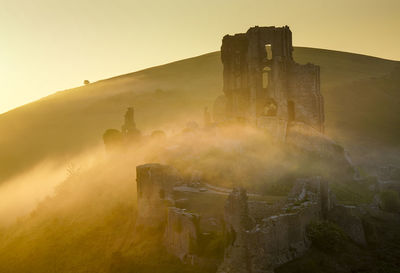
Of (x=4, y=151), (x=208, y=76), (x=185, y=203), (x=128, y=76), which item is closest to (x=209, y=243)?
(x=185, y=203)

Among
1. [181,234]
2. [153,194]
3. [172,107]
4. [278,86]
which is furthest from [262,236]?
[172,107]

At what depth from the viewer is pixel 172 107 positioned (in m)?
121

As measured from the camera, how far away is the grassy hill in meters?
90.1

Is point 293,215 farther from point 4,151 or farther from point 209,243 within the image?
point 4,151

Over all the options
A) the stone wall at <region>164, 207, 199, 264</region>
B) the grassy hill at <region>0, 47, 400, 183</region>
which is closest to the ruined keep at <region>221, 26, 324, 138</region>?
the grassy hill at <region>0, 47, 400, 183</region>

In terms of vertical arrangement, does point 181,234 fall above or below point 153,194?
below

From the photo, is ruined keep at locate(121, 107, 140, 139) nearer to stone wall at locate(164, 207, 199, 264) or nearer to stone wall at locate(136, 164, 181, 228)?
stone wall at locate(136, 164, 181, 228)

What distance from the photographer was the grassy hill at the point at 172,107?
3548 inches

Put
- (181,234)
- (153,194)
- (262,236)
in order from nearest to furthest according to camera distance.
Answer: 1. (262,236)
2. (181,234)
3. (153,194)

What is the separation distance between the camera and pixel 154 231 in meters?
36.2

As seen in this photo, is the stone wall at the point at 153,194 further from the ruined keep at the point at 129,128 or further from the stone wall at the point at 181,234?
the ruined keep at the point at 129,128

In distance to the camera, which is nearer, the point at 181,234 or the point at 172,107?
the point at 181,234

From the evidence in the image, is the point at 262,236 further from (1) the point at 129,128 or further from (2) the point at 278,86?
(1) the point at 129,128

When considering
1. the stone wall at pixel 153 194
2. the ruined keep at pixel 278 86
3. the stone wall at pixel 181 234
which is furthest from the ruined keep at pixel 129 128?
the stone wall at pixel 181 234
